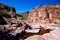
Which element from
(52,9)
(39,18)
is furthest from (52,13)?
(39,18)

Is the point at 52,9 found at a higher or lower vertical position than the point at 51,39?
higher

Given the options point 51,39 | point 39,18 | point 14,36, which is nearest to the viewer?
point 51,39

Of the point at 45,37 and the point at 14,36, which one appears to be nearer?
the point at 45,37

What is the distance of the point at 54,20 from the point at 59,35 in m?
13.0

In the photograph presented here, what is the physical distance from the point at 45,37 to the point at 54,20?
13.5 meters

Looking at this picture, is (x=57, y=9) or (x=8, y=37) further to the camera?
(x=57, y=9)

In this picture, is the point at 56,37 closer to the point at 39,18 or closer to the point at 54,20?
the point at 54,20

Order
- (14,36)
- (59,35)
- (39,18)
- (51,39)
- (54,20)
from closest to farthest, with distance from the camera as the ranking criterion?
(51,39), (59,35), (14,36), (54,20), (39,18)

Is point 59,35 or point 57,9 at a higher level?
point 57,9

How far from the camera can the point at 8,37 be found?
923 centimetres

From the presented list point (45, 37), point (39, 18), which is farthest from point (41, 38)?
point (39, 18)

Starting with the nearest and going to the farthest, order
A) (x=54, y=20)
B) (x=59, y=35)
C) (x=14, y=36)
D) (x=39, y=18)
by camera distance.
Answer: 1. (x=59, y=35)
2. (x=14, y=36)
3. (x=54, y=20)
4. (x=39, y=18)

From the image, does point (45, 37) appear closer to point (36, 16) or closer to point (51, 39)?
point (51, 39)

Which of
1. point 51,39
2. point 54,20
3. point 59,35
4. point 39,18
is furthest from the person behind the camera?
point 39,18
